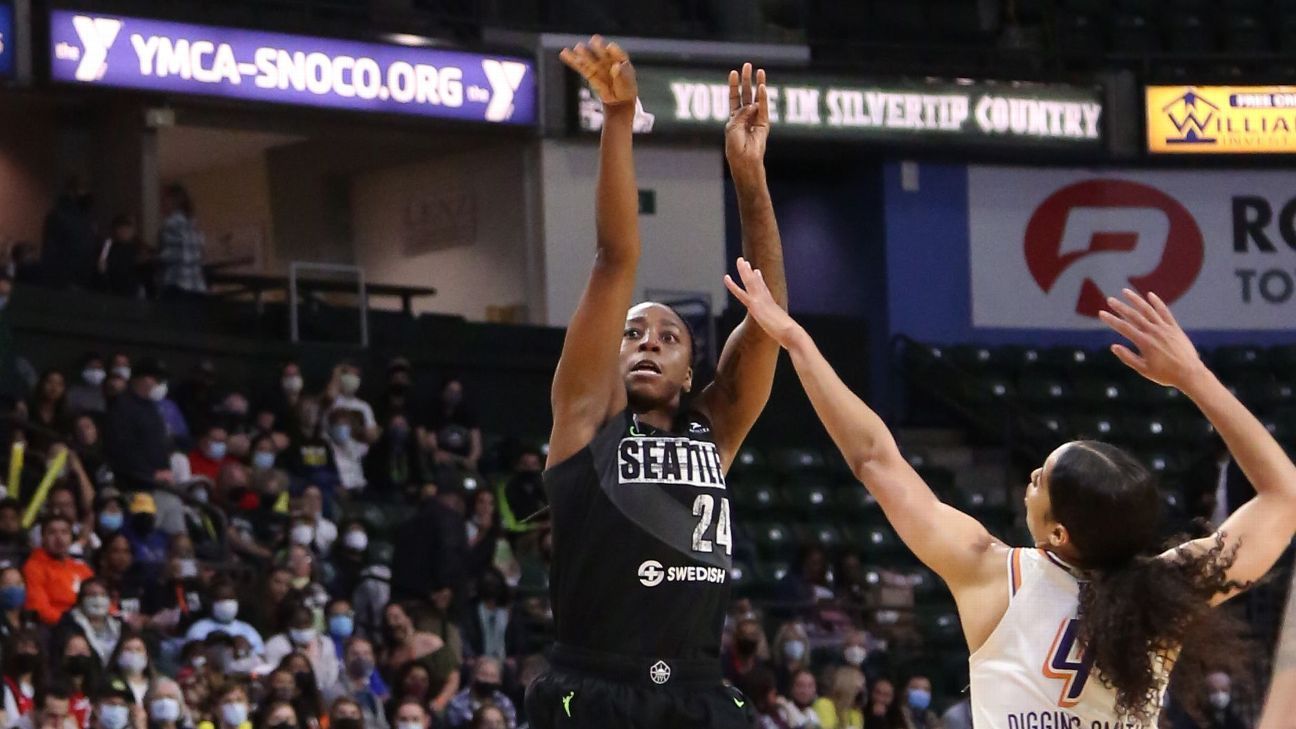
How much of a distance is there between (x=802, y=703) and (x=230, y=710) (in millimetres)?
3678

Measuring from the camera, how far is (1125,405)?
63.8 ft

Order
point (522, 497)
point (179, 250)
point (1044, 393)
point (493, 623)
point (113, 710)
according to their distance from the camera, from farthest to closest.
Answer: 1. point (1044, 393)
2. point (179, 250)
3. point (522, 497)
4. point (493, 623)
5. point (113, 710)

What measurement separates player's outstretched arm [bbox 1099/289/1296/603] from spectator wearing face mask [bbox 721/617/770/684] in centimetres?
908

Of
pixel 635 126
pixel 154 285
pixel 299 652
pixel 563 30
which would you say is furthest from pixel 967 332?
pixel 635 126

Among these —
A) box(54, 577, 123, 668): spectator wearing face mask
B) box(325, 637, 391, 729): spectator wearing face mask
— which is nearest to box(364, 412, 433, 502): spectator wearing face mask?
box(325, 637, 391, 729): spectator wearing face mask

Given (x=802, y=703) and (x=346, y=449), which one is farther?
(x=346, y=449)

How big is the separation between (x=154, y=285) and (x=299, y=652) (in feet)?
20.2

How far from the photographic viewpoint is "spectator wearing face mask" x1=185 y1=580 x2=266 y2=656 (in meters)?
11.1

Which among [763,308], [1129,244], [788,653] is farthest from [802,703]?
[1129,244]

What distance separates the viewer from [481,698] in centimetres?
1142

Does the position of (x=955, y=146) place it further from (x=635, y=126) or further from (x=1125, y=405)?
(x=635, y=126)

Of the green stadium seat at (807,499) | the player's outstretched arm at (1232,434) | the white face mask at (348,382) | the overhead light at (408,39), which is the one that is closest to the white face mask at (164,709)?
the white face mask at (348,382)

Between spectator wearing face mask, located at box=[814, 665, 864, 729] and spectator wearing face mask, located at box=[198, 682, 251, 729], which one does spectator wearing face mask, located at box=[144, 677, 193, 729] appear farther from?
spectator wearing face mask, located at box=[814, 665, 864, 729]

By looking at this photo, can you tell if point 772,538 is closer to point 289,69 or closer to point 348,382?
point 348,382
